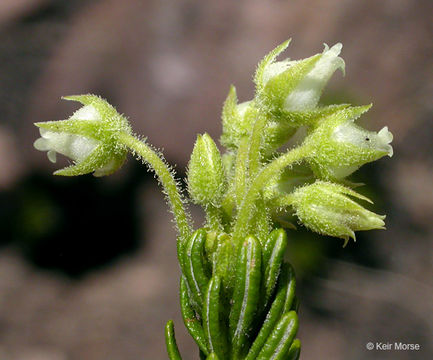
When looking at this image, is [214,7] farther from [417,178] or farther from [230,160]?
[230,160]

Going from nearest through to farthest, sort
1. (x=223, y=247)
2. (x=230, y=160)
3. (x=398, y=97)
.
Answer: (x=223, y=247), (x=230, y=160), (x=398, y=97)

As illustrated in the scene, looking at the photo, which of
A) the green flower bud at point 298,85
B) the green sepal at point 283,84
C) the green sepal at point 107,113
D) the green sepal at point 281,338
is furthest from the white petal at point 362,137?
the green sepal at point 107,113

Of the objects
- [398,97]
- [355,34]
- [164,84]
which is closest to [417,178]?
[398,97]

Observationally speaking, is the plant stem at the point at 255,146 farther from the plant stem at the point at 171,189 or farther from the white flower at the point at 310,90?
the plant stem at the point at 171,189

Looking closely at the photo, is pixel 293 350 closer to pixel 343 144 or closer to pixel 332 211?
pixel 332 211

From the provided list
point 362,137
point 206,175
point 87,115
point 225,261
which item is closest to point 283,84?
point 362,137

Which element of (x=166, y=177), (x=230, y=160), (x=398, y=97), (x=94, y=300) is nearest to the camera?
(x=166, y=177)
